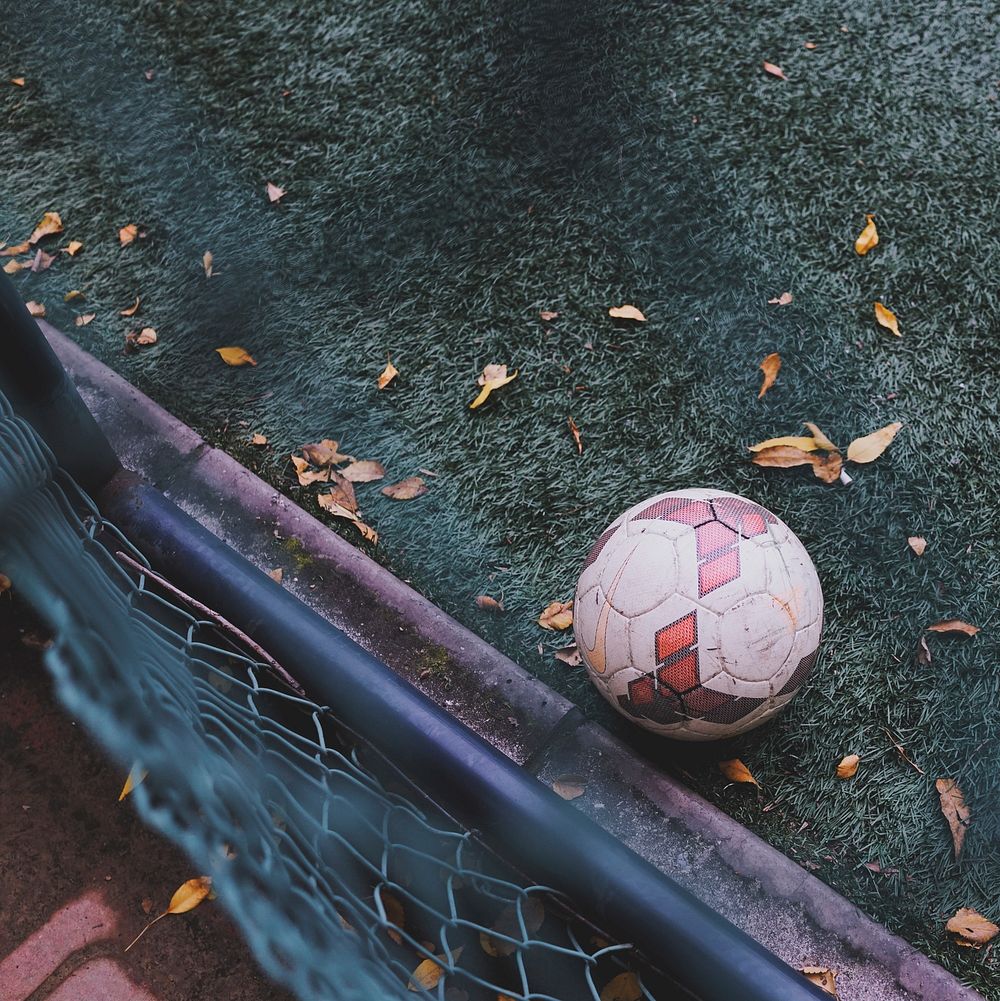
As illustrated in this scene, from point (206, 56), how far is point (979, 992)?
450 cm

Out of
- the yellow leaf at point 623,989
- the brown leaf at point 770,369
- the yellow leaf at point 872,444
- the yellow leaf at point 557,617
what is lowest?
the yellow leaf at point 623,989

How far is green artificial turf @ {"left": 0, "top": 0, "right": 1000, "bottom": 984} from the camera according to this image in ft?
8.43

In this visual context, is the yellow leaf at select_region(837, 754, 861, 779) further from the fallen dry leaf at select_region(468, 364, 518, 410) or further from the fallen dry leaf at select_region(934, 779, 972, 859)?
the fallen dry leaf at select_region(468, 364, 518, 410)

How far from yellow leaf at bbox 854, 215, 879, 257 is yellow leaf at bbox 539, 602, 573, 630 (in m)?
1.82

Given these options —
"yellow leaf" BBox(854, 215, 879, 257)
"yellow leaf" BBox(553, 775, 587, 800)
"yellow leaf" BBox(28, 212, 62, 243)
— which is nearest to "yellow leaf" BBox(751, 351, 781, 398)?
"yellow leaf" BBox(854, 215, 879, 257)

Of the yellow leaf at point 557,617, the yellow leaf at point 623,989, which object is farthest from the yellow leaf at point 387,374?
the yellow leaf at point 623,989

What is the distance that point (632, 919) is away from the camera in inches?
56.3

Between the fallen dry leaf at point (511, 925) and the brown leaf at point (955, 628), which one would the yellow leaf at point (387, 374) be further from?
the brown leaf at point (955, 628)

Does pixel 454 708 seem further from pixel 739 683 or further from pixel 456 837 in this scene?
pixel 739 683

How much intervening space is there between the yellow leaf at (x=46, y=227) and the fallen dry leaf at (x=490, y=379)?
1.93 meters

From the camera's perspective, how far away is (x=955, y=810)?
7.76 ft

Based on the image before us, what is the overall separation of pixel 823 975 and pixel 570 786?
28.4 inches

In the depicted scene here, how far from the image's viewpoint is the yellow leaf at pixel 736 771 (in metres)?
2.41

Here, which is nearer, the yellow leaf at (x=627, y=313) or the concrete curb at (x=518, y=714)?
the concrete curb at (x=518, y=714)
